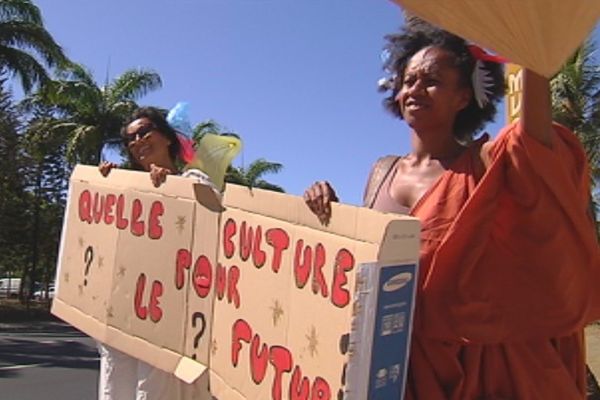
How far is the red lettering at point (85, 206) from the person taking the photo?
9.26 ft

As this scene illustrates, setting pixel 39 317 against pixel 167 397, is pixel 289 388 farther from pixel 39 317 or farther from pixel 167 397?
pixel 39 317

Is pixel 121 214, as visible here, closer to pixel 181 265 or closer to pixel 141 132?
pixel 181 265

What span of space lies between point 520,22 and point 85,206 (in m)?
1.99

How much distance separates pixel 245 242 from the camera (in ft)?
→ 6.45

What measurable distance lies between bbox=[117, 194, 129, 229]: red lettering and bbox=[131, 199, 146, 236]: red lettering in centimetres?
4

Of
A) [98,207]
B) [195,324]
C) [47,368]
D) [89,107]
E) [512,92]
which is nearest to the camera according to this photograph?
[512,92]

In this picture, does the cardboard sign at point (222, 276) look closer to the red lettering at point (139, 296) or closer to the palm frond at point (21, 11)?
the red lettering at point (139, 296)

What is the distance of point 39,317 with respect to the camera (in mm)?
22641

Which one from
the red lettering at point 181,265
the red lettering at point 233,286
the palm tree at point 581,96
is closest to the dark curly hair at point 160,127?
the red lettering at point 181,265

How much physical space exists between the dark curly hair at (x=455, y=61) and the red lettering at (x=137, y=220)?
103 centimetres

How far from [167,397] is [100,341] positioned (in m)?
0.36

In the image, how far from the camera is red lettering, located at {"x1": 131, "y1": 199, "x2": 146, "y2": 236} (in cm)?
253

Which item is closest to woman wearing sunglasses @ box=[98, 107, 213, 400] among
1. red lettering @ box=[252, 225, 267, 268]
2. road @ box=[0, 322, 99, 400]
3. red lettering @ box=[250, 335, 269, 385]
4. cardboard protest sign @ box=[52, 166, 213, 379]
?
cardboard protest sign @ box=[52, 166, 213, 379]

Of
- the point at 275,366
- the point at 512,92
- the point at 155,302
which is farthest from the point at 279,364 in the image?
the point at 512,92
